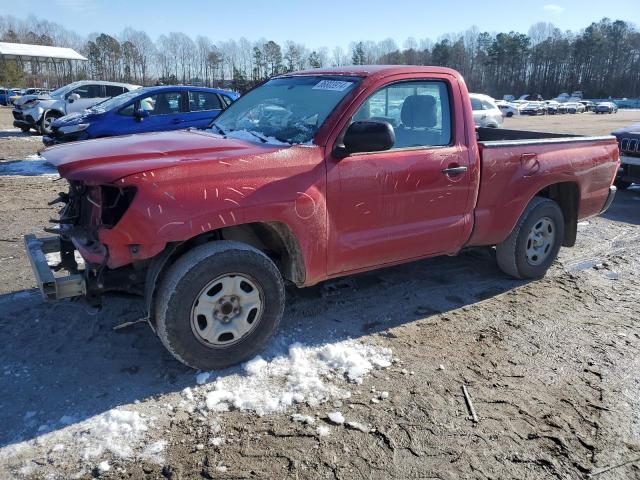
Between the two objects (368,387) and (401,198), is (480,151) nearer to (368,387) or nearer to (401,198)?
(401,198)

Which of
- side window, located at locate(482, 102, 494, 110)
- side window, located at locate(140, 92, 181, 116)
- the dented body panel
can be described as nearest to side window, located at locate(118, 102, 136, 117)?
side window, located at locate(140, 92, 181, 116)

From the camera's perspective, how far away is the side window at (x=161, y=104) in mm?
11180

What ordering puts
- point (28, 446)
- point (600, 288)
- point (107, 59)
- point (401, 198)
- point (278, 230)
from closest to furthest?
1. point (28, 446)
2. point (278, 230)
3. point (401, 198)
4. point (600, 288)
5. point (107, 59)

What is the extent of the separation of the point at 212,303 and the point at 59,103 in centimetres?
1706

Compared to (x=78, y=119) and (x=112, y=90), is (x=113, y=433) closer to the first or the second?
(x=78, y=119)

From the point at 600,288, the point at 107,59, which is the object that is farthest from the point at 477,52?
the point at 600,288

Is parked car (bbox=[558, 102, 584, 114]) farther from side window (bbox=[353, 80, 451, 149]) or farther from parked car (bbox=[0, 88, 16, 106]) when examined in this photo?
side window (bbox=[353, 80, 451, 149])

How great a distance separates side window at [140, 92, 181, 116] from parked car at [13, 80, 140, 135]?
676cm

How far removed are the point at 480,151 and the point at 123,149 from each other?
9.20ft

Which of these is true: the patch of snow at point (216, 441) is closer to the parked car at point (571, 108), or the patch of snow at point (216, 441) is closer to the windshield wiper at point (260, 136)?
the windshield wiper at point (260, 136)

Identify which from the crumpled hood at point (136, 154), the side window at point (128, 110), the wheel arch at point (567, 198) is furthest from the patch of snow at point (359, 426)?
the side window at point (128, 110)

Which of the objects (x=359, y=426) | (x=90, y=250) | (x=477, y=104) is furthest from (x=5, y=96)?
(x=359, y=426)

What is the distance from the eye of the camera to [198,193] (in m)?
3.06

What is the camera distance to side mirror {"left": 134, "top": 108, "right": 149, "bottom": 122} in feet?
34.6
